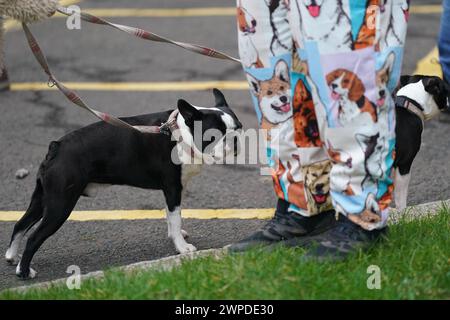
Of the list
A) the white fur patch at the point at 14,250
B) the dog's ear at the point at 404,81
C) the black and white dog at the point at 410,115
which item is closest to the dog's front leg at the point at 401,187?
the black and white dog at the point at 410,115

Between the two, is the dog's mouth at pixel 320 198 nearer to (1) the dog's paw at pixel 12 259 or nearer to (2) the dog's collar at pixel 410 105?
(2) the dog's collar at pixel 410 105

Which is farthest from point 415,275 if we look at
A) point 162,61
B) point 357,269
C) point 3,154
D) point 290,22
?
point 162,61

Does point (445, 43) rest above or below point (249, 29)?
below

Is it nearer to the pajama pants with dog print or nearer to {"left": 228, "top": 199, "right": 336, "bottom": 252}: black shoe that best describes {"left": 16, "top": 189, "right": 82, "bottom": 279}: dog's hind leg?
{"left": 228, "top": 199, "right": 336, "bottom": 252}: black shoe

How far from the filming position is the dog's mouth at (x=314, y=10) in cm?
356

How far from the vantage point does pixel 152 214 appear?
5.35 m

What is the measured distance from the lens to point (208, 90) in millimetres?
7480

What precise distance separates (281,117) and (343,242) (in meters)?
0.60

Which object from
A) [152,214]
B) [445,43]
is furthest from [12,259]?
[445,43]

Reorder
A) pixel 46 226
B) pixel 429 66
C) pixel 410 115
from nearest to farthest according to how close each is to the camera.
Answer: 1. pixel 46 226
2. pixel 410 115
3. pixel 429 66

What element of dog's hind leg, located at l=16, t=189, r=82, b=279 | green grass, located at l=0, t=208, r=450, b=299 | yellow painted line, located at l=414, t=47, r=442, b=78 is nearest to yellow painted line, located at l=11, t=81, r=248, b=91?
yellow painted line, located at l=414, t=47, r=442, b=78

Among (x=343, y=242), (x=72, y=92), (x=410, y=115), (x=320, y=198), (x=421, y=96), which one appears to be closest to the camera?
(x=343, y=242)

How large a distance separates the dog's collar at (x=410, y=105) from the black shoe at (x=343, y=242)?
1354 mm

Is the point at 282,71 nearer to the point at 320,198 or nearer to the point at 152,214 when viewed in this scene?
the point at 320,198
